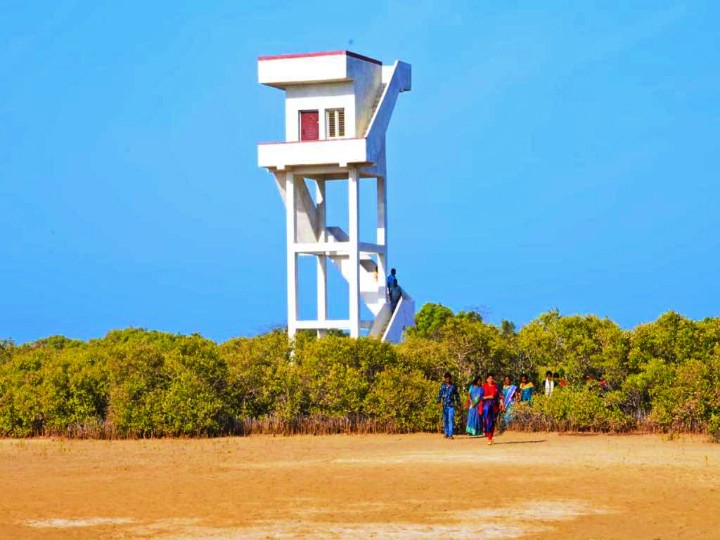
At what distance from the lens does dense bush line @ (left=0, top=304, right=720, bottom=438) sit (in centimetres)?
3012

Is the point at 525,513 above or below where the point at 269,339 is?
below

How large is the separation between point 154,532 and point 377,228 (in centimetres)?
2903

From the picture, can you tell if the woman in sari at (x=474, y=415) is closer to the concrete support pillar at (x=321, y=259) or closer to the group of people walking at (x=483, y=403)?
the group of people walking at (x=483, y=403)

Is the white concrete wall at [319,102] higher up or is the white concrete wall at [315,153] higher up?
the white concrete wall at [319,102]

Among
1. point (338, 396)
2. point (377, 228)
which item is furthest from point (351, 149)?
point (338, 396)

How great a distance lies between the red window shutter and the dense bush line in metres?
9.46

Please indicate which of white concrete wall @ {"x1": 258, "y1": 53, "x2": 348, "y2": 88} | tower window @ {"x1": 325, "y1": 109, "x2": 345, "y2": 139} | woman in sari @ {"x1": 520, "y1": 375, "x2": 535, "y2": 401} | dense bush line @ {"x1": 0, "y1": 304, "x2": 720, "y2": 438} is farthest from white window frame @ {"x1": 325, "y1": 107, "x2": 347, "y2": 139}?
woman in sari @ {"x1": 520, "y1": 375, "x2": 535, "y2": 401}

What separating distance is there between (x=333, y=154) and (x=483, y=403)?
15.1 meters

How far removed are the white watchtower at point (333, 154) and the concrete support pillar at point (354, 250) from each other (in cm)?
3

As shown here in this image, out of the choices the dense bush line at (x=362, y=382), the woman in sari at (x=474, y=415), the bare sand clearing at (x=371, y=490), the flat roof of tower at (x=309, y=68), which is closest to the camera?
the bare sand clearing at (x=371, y=490)

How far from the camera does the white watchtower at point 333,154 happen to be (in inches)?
1617

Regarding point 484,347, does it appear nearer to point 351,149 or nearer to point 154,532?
point 351,149

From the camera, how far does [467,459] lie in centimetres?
2378

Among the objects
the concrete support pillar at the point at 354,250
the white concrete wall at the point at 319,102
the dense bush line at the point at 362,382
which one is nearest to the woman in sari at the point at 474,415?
the dense bush line at the point at 362,382
